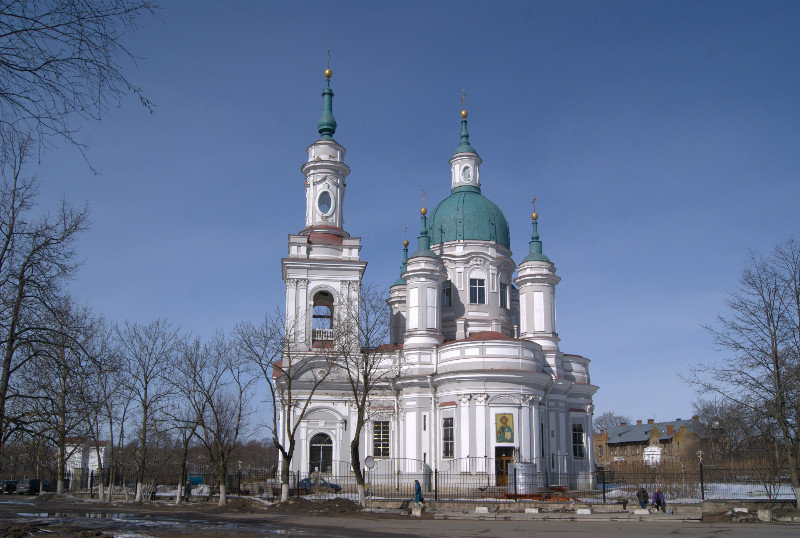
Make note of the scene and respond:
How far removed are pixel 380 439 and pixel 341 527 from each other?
800 inches

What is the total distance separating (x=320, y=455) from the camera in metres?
39.9

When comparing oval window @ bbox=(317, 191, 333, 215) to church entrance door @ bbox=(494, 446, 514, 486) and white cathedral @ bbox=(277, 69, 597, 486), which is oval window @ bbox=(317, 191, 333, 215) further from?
church entrance door @ bbox=(494, 446, 514, 486)

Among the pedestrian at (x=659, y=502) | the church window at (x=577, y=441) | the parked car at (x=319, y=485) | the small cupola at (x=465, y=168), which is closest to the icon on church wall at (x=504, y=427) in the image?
the church window at (x=577, y=441)

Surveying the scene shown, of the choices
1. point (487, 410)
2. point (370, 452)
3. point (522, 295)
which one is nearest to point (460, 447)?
point (487, 410)

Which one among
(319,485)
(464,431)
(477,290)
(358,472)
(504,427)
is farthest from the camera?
(477,290)

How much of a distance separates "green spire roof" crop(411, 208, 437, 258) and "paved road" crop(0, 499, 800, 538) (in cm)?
2074

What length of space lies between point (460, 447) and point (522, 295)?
38.1 ft

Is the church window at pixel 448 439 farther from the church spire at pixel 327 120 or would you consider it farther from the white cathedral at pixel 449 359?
the church spire at pixel 327 120

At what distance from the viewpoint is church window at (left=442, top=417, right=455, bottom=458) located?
3856cm

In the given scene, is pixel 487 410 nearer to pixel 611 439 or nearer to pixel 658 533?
pixel 658 533

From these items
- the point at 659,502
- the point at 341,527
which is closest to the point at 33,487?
the point at 341,527

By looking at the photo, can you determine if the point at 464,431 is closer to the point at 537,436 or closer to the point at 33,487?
the point at 537,436

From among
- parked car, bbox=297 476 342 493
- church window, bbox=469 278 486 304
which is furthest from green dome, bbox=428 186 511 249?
parked car, bbox=297 476 342 493

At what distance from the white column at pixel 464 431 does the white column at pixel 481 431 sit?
47cm
